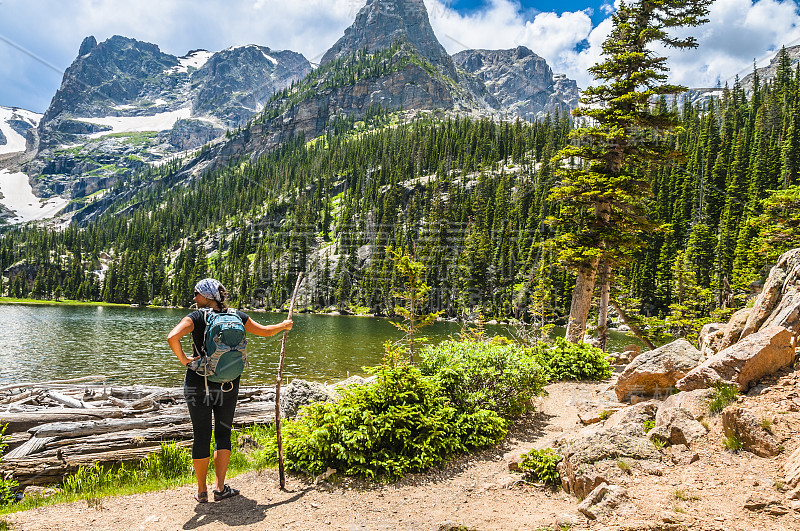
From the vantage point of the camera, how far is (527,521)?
4047 mm

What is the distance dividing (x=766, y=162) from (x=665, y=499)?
3485 inches

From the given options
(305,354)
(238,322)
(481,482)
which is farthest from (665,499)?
(305,354)

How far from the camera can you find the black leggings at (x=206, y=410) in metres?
4.98

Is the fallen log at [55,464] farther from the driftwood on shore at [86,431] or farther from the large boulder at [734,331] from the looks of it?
the large boulder at [734,331]

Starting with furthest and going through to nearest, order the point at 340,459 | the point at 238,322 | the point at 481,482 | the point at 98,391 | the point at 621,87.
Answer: the point at 621,87 → the point at 98,391 → the point at 340,459 → the point at 481,482 → the point at 238,322

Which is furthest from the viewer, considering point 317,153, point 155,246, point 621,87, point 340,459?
point 317,153

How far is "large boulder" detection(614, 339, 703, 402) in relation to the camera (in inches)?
307

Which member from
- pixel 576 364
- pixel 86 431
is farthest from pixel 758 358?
pixel 86 431

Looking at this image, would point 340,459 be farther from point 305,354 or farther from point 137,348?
point 137,348

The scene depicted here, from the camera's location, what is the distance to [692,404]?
5344 millimetres

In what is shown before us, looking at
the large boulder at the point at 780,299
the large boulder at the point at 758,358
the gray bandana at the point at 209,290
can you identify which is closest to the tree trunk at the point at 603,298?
the large boulder at the point at 780,299

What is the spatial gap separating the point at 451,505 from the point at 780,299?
6725 mm

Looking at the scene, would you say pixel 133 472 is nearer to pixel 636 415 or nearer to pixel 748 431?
pixel 636 415

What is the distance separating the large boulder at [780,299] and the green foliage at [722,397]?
1562 millimetres
